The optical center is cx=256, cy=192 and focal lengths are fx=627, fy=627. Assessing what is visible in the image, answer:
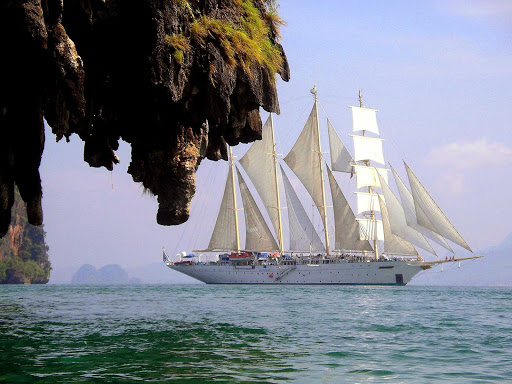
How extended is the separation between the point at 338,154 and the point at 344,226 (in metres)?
9.39

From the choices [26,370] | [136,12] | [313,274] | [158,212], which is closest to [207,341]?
[158,212]

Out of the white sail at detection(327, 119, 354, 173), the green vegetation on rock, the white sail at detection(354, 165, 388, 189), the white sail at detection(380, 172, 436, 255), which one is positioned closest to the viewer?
the green vegetation on rock

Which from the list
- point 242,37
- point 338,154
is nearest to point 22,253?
point 338,154

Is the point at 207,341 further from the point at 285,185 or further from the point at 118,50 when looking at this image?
the point at 285,185

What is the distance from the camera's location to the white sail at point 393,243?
7194 cm

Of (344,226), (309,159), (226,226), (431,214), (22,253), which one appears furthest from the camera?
(22,253)

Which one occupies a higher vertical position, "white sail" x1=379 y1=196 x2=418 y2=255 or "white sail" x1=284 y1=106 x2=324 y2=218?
"white sail" x1=284 y1=106 x2=324 y2=218

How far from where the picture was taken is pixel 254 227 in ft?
239

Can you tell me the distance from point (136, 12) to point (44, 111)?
201 centimetres

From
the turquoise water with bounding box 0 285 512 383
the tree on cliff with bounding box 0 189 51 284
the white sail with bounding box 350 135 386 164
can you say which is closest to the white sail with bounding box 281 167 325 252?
the white sail with bounding box 350 135 386 164

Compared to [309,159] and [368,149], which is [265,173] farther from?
[368,149]

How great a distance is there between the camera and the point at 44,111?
8.67m

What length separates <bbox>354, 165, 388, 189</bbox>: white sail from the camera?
7700 cm

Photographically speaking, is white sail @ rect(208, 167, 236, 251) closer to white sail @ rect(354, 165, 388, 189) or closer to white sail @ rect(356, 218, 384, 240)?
white sail @ rect(356, 218, 384, 240)
